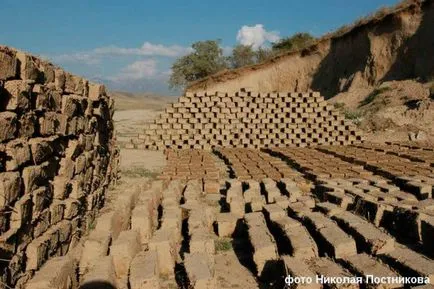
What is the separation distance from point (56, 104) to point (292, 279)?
11.3 feet

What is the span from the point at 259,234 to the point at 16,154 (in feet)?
8.69

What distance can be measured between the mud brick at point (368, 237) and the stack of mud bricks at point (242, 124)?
33.4 feet

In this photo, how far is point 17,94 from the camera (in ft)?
13.5

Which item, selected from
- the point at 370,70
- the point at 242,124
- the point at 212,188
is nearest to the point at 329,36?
the point at 370,70

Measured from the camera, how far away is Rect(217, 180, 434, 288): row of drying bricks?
12.8 feet

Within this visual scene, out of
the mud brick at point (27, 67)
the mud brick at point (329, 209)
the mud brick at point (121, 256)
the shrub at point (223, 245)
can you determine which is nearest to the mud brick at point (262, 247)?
the shrub at point (223, 245)

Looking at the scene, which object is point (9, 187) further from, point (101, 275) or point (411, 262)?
point (411, 262)

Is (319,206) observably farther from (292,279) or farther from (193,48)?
(193,48)

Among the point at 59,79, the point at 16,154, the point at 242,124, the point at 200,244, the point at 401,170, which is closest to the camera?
the point at 16,154

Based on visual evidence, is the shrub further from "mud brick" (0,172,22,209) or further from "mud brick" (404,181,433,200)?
"mud brick" (404,181,433,200)

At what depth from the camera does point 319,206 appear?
240 inches

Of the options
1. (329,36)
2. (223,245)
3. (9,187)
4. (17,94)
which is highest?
(329,36)

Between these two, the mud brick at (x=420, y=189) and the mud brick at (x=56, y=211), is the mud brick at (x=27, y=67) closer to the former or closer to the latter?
the mud brick at (x=56, y=211)

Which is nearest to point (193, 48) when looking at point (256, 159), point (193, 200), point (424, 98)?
point (424, 98)
